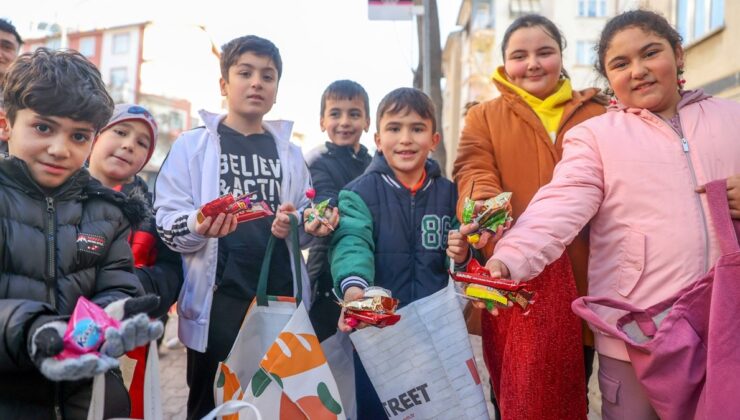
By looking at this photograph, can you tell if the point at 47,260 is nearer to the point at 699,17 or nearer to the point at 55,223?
the point at 55,223

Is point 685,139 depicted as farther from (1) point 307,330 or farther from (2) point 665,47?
(1) point 307,330

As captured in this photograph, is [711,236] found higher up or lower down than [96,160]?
lower down

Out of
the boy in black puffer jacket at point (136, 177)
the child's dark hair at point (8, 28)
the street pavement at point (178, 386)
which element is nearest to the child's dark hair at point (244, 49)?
the boy in black puffer jacket at point (136, 177)

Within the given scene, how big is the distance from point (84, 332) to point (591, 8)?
105 feet

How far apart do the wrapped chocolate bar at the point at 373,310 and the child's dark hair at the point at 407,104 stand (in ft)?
3.37

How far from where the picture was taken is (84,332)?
1260mm

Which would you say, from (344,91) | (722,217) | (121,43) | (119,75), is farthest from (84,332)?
(121,43)

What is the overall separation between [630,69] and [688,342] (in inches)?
40.9

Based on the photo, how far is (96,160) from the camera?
2707 millimetres

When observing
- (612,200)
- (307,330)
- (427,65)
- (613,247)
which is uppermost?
(427,65)

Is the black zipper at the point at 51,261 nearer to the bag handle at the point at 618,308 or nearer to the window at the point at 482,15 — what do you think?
the bag handle at the point at 618,308

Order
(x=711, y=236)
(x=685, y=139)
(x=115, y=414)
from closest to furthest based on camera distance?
(x=115, y=414), (x=711, y=236), (x=685, y=139)

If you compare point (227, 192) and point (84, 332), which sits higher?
point (227, 192)

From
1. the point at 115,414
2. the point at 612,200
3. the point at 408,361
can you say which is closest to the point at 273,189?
the point at 408,361
